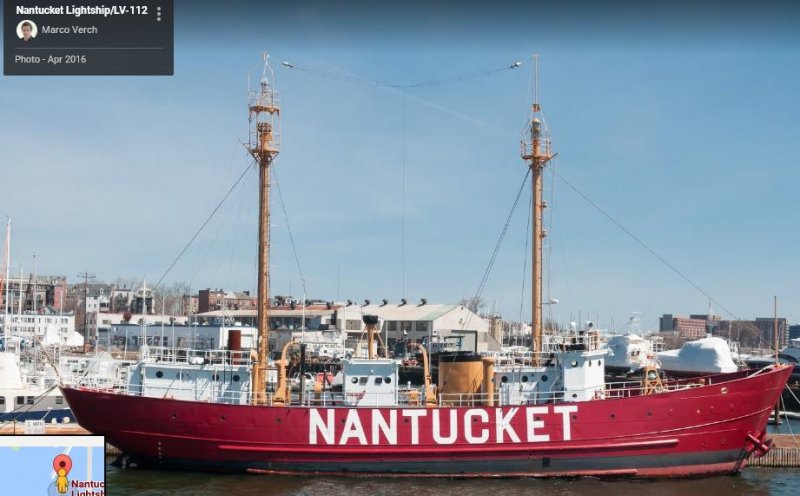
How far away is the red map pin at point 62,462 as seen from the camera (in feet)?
26.9

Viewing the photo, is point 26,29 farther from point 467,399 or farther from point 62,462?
point 467,399

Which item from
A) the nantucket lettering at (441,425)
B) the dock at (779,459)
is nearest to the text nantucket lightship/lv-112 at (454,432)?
the nantucket lettering at (441,425)

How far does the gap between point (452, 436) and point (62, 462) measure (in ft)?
48.2

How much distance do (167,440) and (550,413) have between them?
1091 centimetres

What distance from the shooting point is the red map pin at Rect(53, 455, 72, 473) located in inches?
323

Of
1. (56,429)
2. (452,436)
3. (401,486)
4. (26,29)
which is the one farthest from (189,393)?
(26,29)

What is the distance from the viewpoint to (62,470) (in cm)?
823

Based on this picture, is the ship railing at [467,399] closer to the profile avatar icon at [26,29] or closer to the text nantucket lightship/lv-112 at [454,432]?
the text nantucket lightship/lv-112 at [454,432]

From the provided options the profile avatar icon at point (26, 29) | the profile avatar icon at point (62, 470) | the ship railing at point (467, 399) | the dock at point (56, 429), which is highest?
the profile avatar icon at point (26, 29)

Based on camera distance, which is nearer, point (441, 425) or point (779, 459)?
point (441, 425)

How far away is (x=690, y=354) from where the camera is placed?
38906mm

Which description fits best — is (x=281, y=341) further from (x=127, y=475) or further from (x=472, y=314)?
→ (x=127, y=475)

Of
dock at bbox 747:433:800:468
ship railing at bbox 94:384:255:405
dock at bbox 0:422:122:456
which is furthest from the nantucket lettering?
dock at bbox 0:422:122:456

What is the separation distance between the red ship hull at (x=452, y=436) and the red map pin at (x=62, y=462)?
13.7 metres
